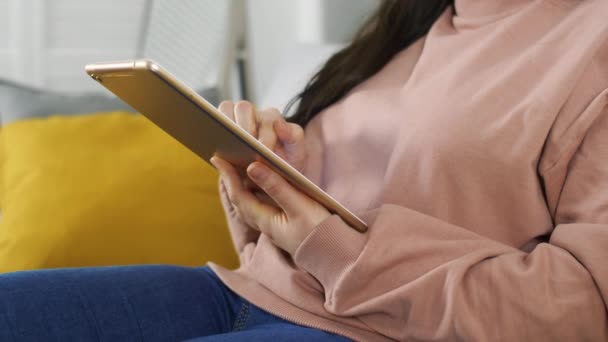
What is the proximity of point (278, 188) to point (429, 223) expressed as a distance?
0.17 meters

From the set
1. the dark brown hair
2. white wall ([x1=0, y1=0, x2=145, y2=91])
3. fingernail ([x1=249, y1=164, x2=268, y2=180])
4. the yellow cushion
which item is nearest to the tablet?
fingernail ([x1=249, y1=164, x2=268, y2=180])

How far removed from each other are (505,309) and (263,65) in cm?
222

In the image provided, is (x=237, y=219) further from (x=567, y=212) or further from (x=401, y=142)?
(x=567, y=212)

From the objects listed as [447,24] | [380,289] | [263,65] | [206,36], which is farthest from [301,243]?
[263,65]

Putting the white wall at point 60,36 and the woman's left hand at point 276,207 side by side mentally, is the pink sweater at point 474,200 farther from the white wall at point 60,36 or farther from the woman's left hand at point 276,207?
the white wall at point 60,36

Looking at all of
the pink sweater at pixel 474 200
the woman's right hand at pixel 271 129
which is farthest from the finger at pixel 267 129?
the pink sweater at pixel 474 200

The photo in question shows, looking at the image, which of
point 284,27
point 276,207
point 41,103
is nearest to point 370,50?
point 276,207

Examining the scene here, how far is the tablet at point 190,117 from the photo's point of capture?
0.68m

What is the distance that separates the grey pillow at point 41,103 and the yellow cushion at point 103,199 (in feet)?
0.23

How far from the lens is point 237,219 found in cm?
103

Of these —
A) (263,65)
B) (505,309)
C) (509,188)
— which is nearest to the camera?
(505,309)

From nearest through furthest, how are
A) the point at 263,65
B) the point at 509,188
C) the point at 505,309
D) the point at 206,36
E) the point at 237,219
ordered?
1. the point at 505,309
2. the point at 509,188
3. the point at 237,219
4. the point at 206,36
5. the point at 263,65

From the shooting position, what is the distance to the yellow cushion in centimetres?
139

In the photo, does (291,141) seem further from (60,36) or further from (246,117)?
(60,36)
